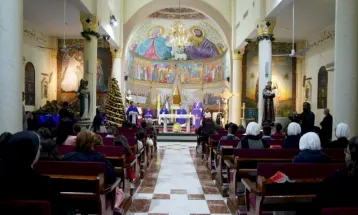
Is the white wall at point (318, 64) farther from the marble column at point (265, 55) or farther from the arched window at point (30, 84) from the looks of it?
the arched window at point (30, 84)

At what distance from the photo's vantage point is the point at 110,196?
4219mm

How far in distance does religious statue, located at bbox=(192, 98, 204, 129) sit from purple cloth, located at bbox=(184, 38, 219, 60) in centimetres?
368

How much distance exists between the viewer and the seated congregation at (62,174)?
90.7 inches

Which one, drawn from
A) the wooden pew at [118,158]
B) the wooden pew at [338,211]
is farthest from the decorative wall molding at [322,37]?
the wooden pew at [338,211]

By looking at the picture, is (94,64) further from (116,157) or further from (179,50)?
(179,50)

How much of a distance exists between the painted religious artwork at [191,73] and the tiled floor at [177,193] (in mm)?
18007

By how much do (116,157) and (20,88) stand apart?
7.09ft

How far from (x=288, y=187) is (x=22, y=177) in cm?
244

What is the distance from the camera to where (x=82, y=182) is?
346 centimetres

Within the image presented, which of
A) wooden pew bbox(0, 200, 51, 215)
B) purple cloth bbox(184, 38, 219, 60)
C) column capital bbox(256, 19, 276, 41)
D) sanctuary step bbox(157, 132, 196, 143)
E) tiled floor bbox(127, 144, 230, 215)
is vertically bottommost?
tiled floor bbox(127, 144, 230, 215)

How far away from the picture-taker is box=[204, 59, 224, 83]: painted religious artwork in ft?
85.0

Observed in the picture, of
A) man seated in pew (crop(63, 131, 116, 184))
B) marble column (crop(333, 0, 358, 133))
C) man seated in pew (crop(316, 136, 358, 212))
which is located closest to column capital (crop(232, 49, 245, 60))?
marble column (crop(333, 0, 358, 133))

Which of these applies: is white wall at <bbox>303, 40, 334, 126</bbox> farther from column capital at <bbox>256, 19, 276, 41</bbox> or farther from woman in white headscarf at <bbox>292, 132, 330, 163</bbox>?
woman in white headscarf at <bbox>292, 132, 330, 163</bbox>

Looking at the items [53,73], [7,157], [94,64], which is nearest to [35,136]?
[7,157]
